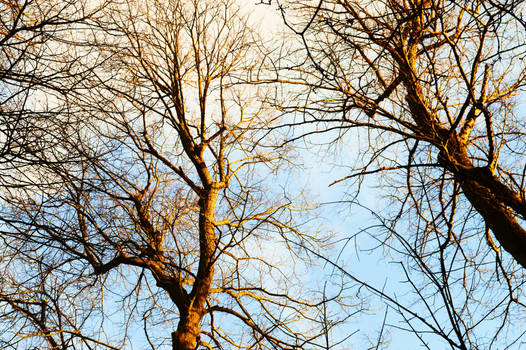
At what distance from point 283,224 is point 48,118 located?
410cm

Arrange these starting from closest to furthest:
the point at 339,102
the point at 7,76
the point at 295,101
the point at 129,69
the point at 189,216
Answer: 1. the point at 7,76
2. the point at 339,102
3. the point at 295,101
4. the point at 189,216
5. the point at 129,69

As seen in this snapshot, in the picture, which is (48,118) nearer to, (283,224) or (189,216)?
(189,216)

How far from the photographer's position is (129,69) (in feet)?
19.9

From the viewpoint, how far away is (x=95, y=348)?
3959 millimetres

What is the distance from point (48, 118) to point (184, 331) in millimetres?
2523

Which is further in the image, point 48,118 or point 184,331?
point 184,331

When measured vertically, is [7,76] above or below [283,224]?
below

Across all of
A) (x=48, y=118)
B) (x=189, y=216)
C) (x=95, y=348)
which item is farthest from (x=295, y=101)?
(x=95, y=348)

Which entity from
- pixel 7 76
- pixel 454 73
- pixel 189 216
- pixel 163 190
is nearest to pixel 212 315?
pixel 189 216

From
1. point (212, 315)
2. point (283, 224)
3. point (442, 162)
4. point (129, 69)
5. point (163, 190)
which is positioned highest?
point (129, 69)

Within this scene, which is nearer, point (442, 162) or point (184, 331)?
point (442, 162)

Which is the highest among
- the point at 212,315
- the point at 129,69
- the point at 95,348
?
the point at 129,69

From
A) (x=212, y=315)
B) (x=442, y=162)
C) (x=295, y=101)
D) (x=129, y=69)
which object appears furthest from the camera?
(x=129, y=69)

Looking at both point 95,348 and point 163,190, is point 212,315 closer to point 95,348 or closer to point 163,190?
point 95,348
